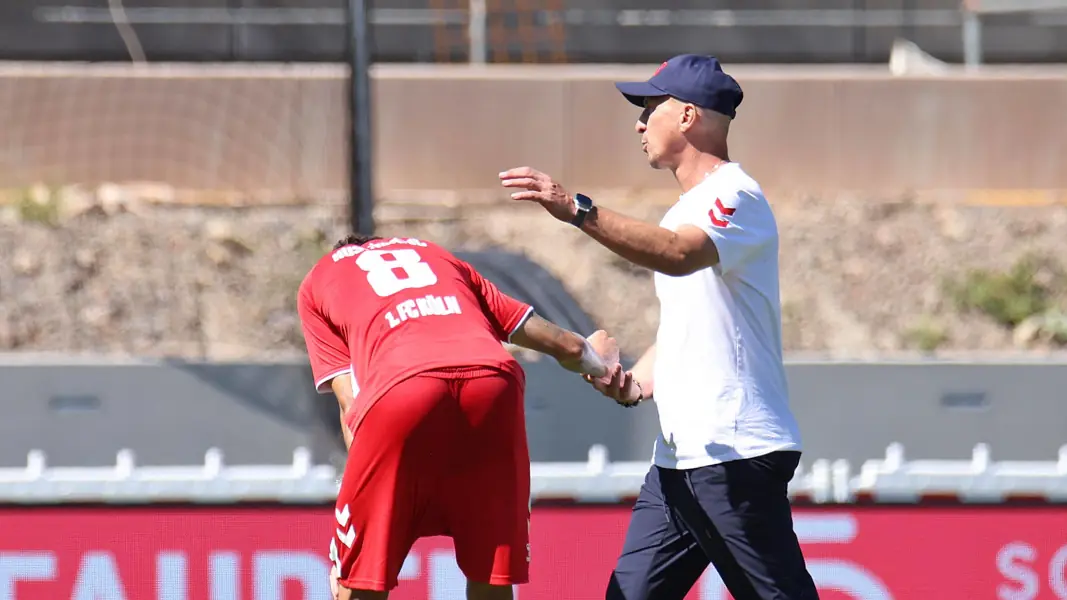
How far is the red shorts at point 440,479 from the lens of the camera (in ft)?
12.7

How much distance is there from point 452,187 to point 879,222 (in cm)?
392

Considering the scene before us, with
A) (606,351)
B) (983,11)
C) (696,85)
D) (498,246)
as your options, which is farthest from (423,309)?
(983,11)

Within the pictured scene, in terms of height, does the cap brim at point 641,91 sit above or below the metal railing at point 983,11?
below

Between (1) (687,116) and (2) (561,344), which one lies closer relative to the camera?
(1) (687,116)

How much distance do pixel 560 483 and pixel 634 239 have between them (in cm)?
157

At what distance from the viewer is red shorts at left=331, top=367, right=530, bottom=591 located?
12.7 ft

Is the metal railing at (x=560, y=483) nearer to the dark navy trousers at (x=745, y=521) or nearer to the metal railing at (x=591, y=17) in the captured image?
the dark navy trousers at (x=745, y=521)

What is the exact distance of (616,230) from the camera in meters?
3.70

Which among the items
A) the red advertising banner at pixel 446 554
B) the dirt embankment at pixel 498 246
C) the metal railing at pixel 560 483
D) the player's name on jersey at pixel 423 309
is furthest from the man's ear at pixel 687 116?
the dirt embankment at pixel 498 246

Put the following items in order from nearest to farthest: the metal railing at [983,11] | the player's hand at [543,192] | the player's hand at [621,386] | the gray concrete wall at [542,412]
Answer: the player's hand at [543,192] < the player's hand at [621,386] < the gray concrete wall at [542,412] < the metal railing at [983,11]

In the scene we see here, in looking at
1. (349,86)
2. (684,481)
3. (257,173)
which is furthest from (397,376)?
(257,173)

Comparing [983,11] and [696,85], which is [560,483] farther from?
[983,11]

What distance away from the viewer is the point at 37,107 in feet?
45.0

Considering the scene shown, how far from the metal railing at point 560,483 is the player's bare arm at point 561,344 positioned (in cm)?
77
